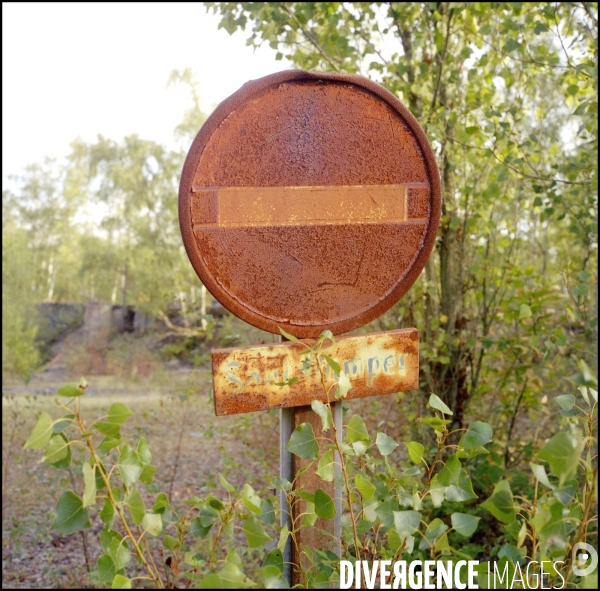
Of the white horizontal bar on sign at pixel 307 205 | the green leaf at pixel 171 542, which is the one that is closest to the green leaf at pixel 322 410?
the green leaf at pixel 171 542

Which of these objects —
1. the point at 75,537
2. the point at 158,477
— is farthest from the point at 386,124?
the point at 158,477

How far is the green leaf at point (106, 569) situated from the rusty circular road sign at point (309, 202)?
0.59 m

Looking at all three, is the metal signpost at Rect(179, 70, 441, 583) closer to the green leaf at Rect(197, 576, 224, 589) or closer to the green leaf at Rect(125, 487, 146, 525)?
the green leaf at Rect(125, 487, 146, 525)

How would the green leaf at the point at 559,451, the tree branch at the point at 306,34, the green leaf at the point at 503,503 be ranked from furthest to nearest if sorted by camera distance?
the tree branch at the point at 306,34, the green leaf at the point at 503,503, the green leaf at the point at 559,451

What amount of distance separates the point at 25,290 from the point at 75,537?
1591 centimetres

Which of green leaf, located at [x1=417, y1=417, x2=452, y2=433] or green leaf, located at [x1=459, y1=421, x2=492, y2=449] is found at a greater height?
green leaf, located at [x1=417, y1=417, x2=452, y2=433]

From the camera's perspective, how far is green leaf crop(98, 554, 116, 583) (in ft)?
3.18

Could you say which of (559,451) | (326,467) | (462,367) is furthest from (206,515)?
(462,367)

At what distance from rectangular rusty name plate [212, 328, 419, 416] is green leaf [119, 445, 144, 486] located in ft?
1.21

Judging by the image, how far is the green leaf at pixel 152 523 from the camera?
38.5 inches

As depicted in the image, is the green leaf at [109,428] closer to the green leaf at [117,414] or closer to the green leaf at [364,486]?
the green leaf at [117,414]

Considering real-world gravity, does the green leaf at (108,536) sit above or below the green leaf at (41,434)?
below

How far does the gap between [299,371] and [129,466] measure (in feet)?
1.73

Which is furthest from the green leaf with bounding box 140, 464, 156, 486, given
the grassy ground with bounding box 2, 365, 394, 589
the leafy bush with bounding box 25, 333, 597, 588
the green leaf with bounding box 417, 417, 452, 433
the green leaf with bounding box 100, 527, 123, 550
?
the grassy ground with bounding box 2, 365, 394, 589
